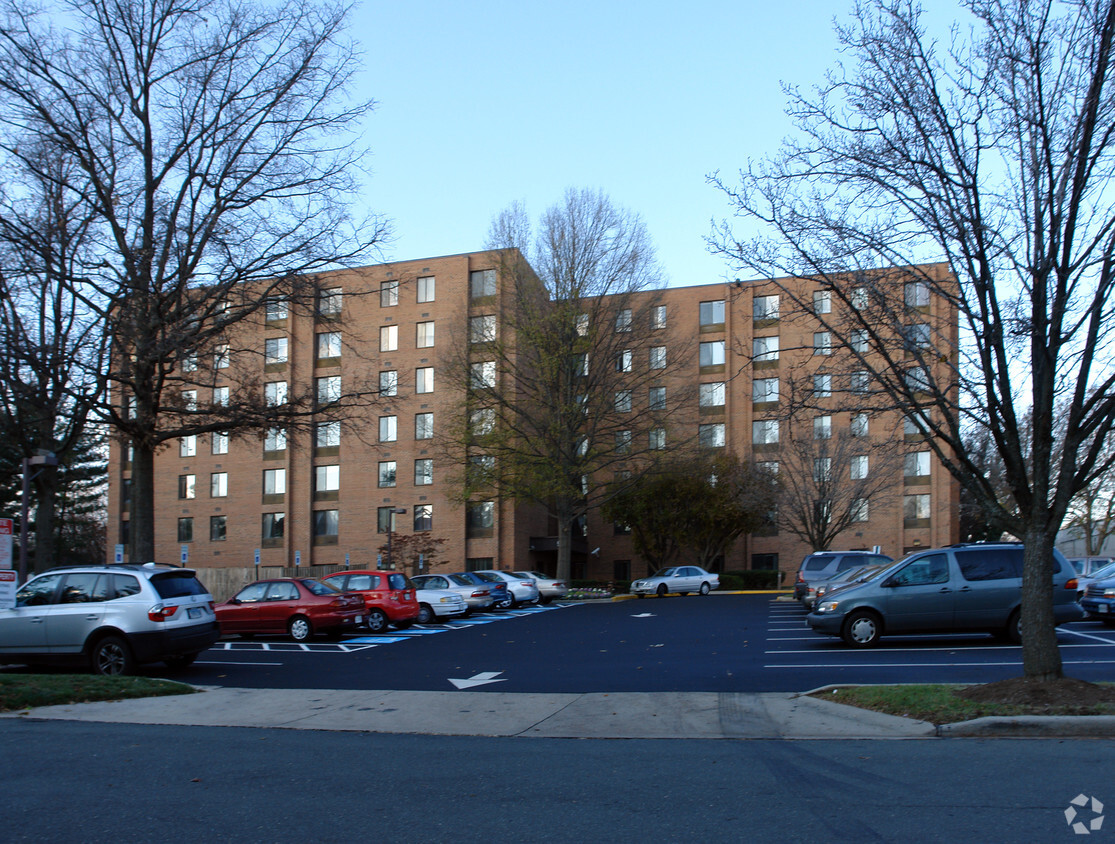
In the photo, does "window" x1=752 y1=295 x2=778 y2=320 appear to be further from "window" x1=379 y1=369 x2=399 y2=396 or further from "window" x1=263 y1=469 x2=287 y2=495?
"window" x1=263 y1=469 x2=287 y2=495

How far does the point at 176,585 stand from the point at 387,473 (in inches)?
1463

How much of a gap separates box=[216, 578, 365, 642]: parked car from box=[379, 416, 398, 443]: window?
30616 millimetres

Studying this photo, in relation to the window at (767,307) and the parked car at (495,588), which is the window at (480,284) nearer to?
the window at (767,307)

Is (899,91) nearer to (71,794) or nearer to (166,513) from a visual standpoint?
(71,794)

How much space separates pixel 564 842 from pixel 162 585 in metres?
10.6

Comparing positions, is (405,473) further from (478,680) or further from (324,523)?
(478,680)

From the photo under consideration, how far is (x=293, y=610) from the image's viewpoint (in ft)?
66.5

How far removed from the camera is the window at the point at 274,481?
52812 millimetres

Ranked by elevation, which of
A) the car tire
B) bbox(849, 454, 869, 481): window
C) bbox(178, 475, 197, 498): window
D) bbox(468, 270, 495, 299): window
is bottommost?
the car tire

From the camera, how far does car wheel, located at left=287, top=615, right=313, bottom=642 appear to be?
20.1 metres

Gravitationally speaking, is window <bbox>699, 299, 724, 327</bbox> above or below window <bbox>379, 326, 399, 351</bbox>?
above

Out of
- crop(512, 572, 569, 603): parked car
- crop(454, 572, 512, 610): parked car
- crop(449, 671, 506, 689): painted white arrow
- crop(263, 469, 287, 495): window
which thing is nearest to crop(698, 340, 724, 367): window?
crop(512, 572, 569, 603): parked car

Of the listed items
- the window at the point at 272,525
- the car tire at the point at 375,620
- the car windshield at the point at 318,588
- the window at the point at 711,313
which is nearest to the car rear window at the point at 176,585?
the car windshield at the point at 318,588

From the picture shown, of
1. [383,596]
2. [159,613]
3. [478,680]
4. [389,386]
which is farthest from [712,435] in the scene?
[159,613]
